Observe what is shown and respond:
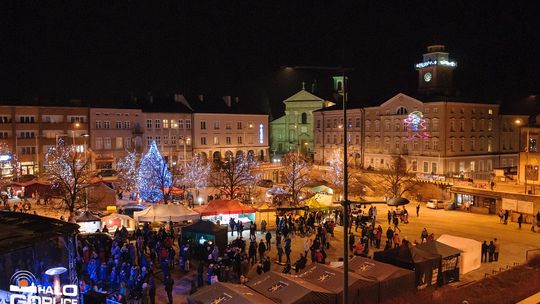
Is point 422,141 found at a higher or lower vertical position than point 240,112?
lower

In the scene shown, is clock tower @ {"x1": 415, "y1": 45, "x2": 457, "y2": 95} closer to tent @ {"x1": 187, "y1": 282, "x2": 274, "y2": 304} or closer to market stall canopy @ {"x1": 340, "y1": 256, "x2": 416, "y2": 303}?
market stall canopy @ {"x1": 340, "y1": 256, "x2": 416, "y2": 303}

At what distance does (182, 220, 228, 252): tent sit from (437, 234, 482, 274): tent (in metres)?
10.5

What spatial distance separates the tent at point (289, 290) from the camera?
1488cm

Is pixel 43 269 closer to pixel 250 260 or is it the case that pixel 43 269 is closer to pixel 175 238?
pixel 250 260

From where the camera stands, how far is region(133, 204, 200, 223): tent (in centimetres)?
2753

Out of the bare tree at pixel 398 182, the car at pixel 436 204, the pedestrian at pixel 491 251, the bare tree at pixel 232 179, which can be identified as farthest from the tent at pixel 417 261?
the bare tree at pixel 398 182

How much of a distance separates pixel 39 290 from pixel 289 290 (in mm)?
8488

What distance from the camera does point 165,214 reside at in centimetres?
2764

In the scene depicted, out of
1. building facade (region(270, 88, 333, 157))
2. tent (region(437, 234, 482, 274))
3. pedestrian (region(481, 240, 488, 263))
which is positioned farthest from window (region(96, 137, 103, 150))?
pedestrian (region(481, 240, 488, 263))

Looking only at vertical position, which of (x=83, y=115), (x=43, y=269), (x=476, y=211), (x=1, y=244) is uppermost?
(x=83, y=115)

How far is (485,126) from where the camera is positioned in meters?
58.7

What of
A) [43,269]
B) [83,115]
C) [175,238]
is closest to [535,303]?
[43,269]

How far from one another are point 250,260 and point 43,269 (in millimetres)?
15247

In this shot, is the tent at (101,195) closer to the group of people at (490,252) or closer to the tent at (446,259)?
the tent at (446,259)
